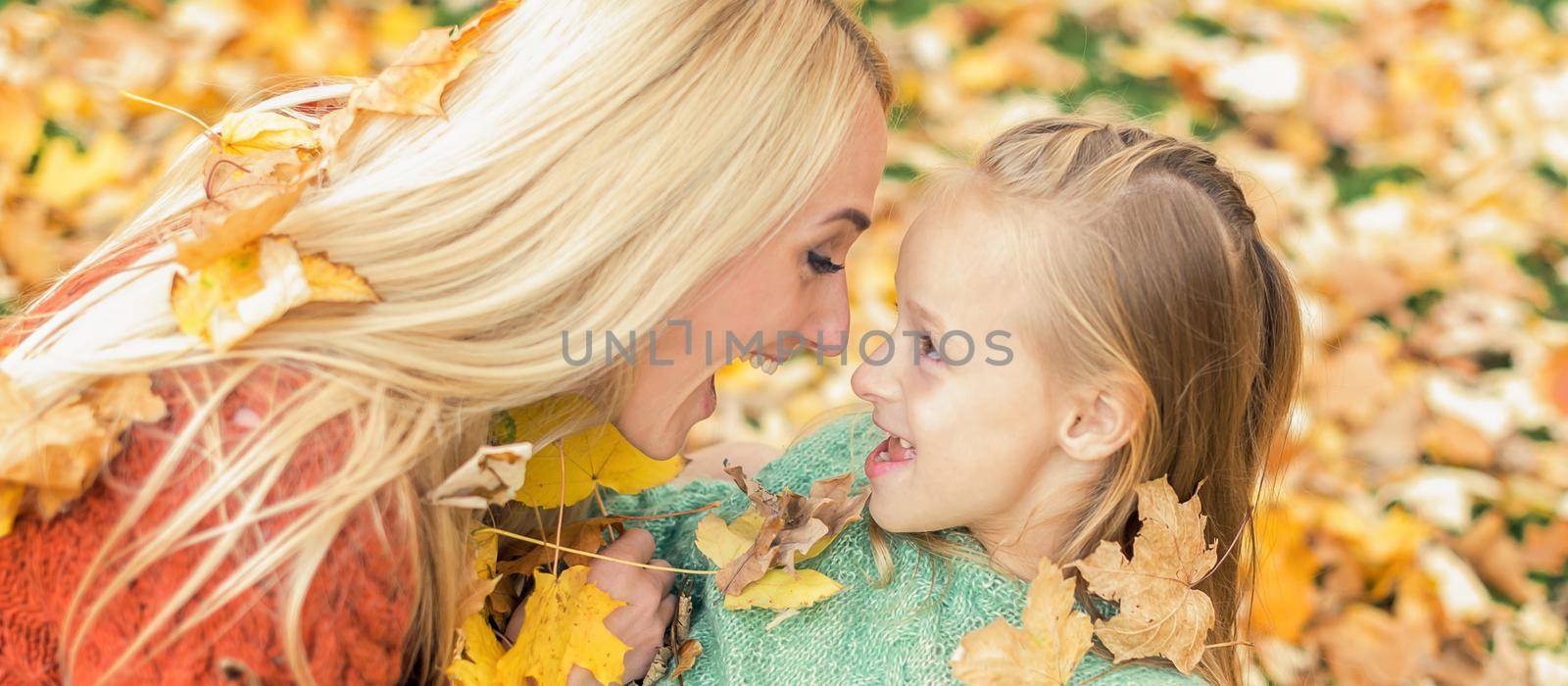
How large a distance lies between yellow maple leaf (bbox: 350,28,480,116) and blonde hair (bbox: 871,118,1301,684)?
0.61m

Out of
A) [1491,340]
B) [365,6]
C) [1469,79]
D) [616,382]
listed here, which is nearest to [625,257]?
[616,382]

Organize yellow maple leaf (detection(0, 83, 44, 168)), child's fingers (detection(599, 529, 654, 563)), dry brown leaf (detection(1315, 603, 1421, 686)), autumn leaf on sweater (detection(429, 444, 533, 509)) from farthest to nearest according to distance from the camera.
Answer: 1. yellow maple leaf (detection(0, 83, 44, 168))
2. dry brown leaf (detection(1315, 603, 1421, 686))
3. child's fingers (detection(599, 529, 654, 563))
4. autumn leaf on sweater (detection(429, 444, 533, 509))

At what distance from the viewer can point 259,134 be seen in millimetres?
1446

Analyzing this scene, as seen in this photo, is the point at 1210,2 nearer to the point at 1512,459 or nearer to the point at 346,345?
the point at 1512,459

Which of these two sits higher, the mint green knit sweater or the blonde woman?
the blonde woman

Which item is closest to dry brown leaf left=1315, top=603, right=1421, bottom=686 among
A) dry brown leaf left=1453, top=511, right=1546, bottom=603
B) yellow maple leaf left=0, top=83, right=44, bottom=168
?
dry brown leaf left=1453, top=511, right=1546, bottom=603

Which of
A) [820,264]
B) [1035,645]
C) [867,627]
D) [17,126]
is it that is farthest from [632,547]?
[17,126]

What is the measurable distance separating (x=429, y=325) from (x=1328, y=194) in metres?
2.40

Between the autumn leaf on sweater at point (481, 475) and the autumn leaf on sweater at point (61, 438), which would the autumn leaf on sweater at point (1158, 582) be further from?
the autumn leaf on sweater at point (61, 438)

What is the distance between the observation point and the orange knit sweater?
1.09 metres

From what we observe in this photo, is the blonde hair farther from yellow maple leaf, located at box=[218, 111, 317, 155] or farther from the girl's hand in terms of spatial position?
yellow maple leaf, located at box=[218, 111, 317, 155]

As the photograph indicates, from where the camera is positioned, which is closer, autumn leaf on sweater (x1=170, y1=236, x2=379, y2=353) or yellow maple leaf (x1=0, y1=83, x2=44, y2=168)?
autumn leaf on sweater (x1=170, y1=236, x2=379, y2=353)

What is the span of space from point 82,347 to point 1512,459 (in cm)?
244

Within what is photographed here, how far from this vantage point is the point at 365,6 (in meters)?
2.91
